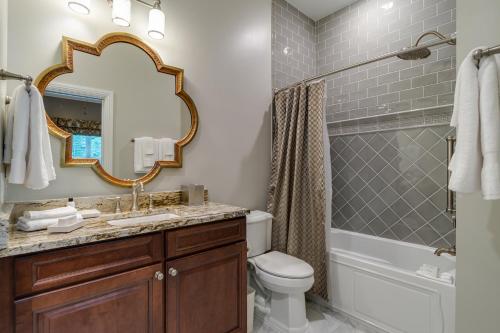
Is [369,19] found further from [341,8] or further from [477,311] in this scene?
[477,311]

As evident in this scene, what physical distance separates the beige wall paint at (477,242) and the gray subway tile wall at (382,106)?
1023 millimetres

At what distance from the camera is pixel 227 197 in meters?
2.25

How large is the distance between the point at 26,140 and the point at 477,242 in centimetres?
216

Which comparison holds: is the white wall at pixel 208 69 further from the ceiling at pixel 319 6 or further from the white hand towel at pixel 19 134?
the ceiling at pixel 319 6

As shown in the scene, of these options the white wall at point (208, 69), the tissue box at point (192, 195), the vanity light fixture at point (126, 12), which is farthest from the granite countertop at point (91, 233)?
the vanity light fixture at point (126, 12)

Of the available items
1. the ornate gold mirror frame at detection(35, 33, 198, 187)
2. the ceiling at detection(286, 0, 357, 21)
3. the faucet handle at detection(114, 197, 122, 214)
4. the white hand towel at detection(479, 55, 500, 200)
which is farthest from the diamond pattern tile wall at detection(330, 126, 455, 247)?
the faucet handle at detection(114, 197, 122, 214)

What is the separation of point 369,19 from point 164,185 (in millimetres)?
2705

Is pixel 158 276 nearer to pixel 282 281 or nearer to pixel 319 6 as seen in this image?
pixel 282 281

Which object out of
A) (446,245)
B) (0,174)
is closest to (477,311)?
(446,245)

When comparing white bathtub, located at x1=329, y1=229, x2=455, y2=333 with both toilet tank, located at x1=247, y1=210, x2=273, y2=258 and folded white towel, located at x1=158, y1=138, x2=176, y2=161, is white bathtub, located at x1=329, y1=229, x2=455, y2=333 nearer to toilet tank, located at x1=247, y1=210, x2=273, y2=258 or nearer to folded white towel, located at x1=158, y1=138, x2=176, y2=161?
toilet tank, located at x1=247, y1=210, x2=273, y2=258

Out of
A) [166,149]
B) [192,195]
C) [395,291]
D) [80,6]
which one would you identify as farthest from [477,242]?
[80,6]

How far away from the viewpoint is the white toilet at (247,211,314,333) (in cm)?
180

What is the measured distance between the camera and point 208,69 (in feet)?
6.96

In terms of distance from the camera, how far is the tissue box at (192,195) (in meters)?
1.83
